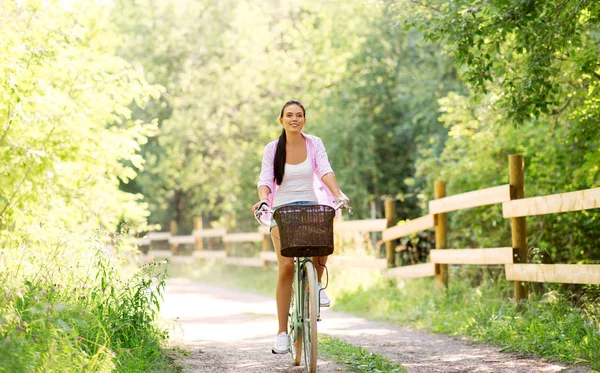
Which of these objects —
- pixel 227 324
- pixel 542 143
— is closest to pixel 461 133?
pixel 542 143

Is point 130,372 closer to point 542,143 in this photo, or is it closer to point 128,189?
point 542,143

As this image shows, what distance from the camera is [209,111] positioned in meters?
25.8

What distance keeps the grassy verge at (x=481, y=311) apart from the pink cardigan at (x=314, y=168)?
7.07 feet

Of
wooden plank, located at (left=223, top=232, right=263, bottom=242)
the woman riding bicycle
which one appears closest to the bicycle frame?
the woman riding bicycle

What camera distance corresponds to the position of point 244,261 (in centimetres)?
1966

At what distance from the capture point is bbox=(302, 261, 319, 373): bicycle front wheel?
556cm

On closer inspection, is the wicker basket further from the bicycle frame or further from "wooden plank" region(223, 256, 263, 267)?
"wooden plank" region(223, 256, 263, 267)

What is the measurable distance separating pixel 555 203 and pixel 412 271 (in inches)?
156

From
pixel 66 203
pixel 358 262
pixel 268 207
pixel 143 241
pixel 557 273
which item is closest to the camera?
pixel 268 207

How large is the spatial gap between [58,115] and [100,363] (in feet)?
17.3

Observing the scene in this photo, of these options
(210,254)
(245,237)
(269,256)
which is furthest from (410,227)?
(210,254)

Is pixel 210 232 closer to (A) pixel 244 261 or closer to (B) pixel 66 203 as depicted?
(A) pixel 244 261

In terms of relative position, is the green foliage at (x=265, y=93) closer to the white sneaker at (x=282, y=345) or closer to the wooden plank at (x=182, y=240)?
the wooden plank at (x=182, y=240)

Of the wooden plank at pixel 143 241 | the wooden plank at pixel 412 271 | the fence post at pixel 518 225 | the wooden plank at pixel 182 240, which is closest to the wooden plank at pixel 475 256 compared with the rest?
the fence post at pixel 518 225
